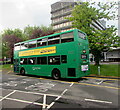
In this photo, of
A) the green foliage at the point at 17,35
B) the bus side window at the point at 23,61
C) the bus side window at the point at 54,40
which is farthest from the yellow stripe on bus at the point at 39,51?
the green foliage at the point at 17,35

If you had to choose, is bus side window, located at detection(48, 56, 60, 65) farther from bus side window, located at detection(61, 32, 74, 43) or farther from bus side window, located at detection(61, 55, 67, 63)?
bus side window, located at detection(61, 32, 74, 43)

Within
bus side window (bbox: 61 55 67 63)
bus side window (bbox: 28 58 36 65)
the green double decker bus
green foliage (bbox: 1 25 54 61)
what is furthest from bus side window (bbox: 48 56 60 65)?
green foliage (bbox: 1 25 54 61)

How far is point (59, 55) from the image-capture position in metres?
8.79

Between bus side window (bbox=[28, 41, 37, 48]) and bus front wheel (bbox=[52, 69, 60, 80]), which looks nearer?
bus front wheel (bbox=[52, 69, 60, 80])

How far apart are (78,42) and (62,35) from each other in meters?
1.77

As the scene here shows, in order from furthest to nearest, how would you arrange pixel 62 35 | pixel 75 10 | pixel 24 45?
→ 1. pixel 75 10
2. pixel 24 45
3. pixel 62 35

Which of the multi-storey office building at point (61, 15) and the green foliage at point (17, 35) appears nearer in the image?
the green foliage at point (17, 35)

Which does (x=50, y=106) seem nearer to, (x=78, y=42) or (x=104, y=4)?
(x=78, y=42)

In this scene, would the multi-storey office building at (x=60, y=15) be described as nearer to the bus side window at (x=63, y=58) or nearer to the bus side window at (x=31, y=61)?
the bus side window at (x=31, y=61)

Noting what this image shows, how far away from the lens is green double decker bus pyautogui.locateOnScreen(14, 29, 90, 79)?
26.1 feet

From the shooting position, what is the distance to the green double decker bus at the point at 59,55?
7.94 meters

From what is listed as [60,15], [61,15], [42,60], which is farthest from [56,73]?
[60,15]

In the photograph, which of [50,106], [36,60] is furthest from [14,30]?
[50,106]

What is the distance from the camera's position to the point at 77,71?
7.81 m
